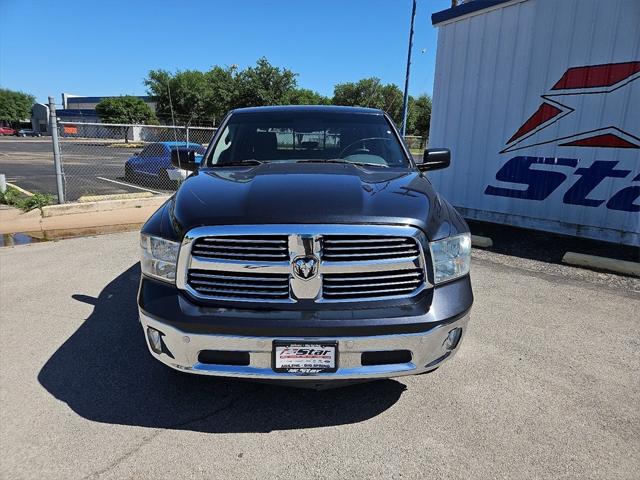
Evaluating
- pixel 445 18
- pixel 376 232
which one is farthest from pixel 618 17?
pixel 376 232

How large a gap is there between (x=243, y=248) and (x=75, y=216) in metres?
6.89

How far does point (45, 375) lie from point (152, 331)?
4.18 ft

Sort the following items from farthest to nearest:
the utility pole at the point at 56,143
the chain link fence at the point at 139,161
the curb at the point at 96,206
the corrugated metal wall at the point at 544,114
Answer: the chain link fence at the point at 139,161, the utility pole at the point at 56,143, the curb at the point at 96,206, the corrugated metal wall at the point at 544,114

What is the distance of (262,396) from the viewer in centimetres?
291

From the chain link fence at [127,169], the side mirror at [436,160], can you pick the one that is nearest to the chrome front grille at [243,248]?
the side mirror at [436,160]

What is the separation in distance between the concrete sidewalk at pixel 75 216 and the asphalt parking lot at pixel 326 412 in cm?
391

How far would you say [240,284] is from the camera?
94.0 inches

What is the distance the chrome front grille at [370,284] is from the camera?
2363 millimetres

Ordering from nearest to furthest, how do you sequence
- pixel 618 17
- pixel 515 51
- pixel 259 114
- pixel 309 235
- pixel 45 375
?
1. pixel 309 235
2. pixel 45 375
3. pixel 259 114
4. pixel 618 17
5. pixel 515 51

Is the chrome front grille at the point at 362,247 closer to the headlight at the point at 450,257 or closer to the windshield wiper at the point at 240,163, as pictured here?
the headlight at the point at 450,257

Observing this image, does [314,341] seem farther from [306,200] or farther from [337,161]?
[337,161]

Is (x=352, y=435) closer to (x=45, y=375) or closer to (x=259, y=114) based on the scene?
(x=45, y=375)

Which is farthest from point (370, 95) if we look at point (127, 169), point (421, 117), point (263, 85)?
point (127, 169)

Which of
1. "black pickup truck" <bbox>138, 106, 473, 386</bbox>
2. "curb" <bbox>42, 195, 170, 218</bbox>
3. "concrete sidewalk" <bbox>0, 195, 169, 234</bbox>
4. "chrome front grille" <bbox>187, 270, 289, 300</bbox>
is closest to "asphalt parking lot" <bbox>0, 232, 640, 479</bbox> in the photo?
"black pickup truck" <bbox>138, 106, 473, 386</bbox>
